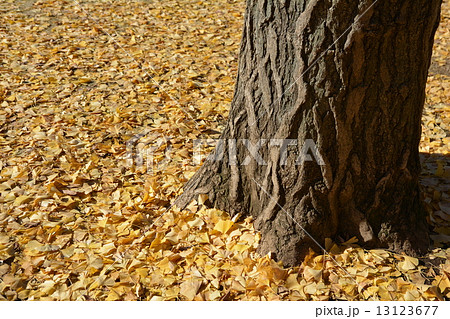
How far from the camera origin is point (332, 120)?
211 cm

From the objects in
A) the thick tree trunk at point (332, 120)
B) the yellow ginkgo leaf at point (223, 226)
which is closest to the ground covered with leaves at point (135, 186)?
the yellow ginkgo leaf at point (223, 226)

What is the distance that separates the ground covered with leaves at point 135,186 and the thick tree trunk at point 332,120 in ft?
0.50

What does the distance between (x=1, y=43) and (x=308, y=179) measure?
4.06 m

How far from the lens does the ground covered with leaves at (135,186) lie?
2193 mm

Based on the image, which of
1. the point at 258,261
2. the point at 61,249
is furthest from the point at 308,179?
the point at 61,249

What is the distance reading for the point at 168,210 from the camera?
266cm

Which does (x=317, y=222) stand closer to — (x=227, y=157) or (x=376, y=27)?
(x=227, y=157)

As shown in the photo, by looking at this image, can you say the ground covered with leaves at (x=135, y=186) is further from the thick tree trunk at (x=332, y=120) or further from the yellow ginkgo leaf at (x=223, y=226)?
the thick tree trunk at (x=332, y=120)

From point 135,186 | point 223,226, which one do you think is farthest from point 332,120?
Result: point 135,186

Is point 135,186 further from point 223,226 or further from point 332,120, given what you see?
point 332,120

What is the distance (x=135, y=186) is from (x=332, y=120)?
4.43 feet

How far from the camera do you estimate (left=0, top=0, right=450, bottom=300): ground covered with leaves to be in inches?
86.4

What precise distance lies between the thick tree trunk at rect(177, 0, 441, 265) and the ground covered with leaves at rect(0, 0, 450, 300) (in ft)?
0.50
